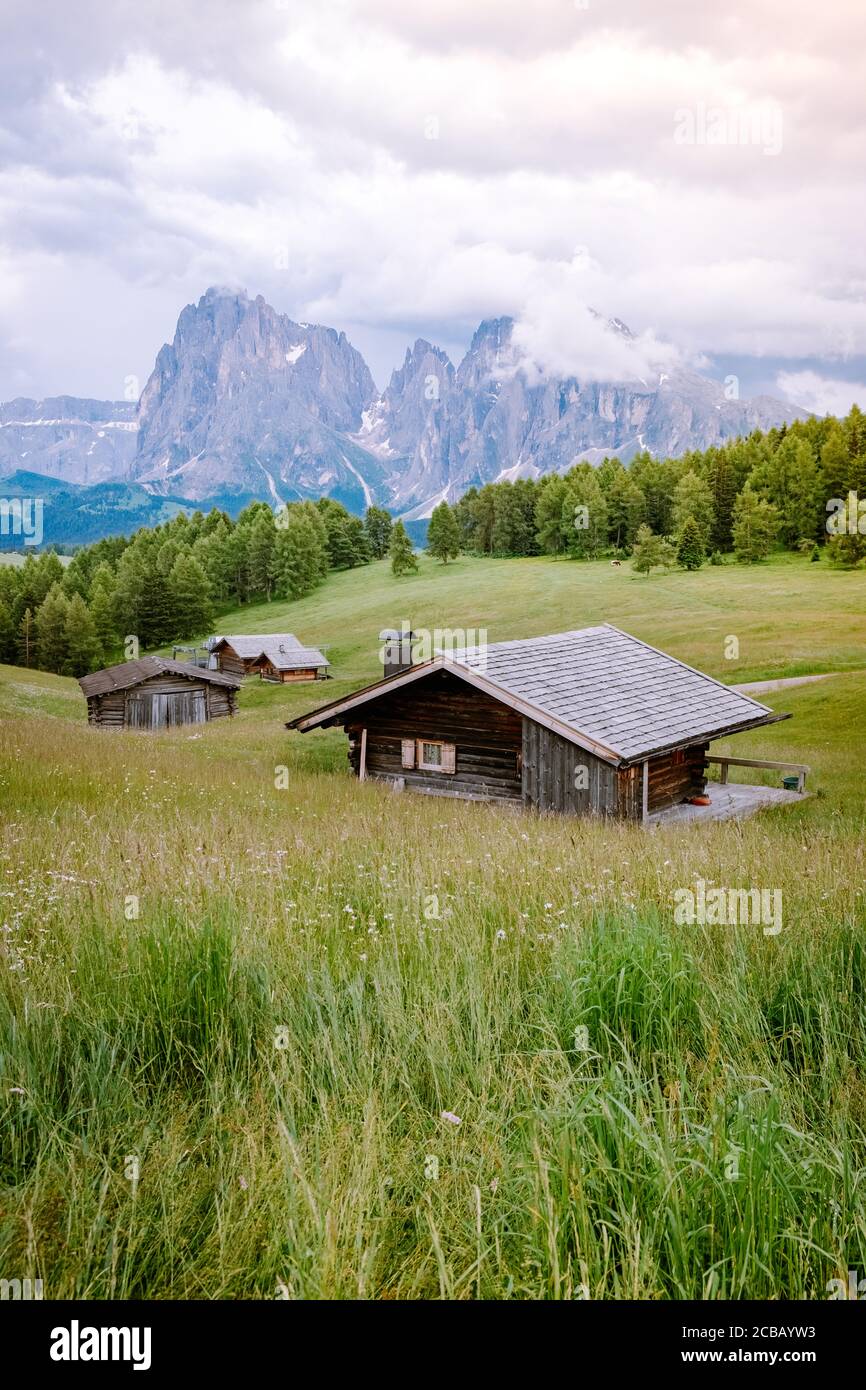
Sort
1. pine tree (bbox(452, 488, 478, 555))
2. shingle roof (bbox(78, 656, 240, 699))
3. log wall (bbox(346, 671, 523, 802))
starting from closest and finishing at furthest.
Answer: log wall (bbox(346, 671, 523, 802)) → shingle roof (bbox(78, 656, 240, 699)) → pine tree (bbox(452, 488, 478, 555))

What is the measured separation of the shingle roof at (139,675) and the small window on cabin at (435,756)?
3217 centimetres

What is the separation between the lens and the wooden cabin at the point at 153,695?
50219mm

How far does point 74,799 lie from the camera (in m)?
11.5

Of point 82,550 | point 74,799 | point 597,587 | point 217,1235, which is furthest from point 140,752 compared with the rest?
point 82,550

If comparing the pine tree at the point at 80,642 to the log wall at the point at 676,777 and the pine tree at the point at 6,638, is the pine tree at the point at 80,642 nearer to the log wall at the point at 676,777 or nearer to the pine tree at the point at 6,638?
the pine tree at the point at 6,638

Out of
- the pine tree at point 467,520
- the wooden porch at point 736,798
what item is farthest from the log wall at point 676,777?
the pine tree at point 467,520

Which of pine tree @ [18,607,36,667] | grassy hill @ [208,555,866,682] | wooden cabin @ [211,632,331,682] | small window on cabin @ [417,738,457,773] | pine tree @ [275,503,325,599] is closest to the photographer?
small window on cabin @ [417,738,457,773]

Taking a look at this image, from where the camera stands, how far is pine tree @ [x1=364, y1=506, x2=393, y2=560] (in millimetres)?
121688

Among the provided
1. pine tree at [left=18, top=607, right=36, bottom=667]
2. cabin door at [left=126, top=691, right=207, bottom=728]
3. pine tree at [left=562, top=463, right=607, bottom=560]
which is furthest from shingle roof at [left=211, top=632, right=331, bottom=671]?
pine tree at [left=562, top=463, right=607, bottom=560]

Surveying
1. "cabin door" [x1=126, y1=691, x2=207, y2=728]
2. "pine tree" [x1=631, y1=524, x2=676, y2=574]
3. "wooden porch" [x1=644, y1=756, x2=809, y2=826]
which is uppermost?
"pine tree" [x1=631, y1=524, x2=676, y2=574]

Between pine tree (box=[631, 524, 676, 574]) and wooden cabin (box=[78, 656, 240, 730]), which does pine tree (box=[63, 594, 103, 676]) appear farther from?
pine tree (box=[631, 524, 676, 574])

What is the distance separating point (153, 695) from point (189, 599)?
4575 centimetres

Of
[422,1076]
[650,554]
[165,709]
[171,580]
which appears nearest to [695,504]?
[650,554]

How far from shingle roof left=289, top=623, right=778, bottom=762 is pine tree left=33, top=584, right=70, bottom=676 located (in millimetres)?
76685
